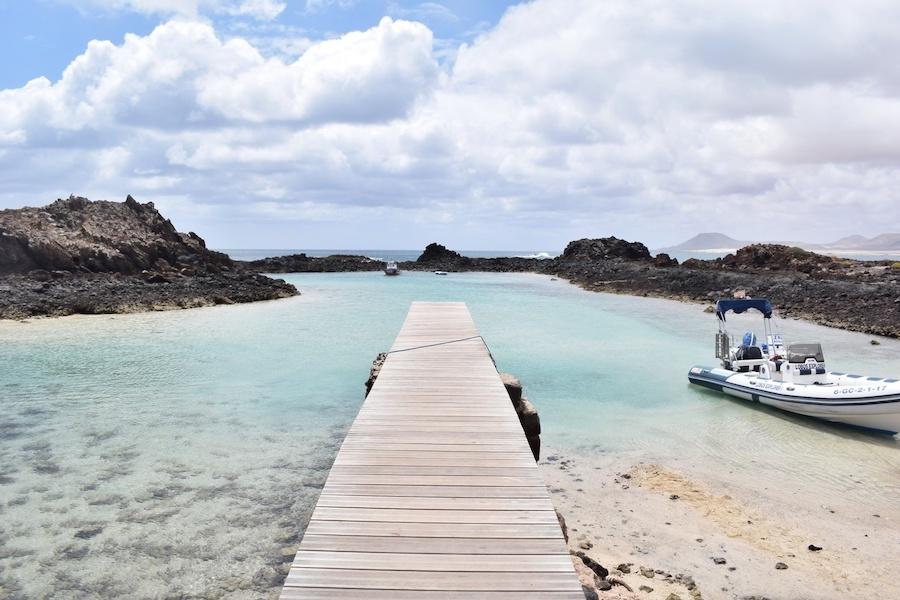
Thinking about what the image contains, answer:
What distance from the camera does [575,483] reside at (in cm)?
941

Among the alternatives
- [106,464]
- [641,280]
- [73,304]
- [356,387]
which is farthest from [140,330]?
[641,280]

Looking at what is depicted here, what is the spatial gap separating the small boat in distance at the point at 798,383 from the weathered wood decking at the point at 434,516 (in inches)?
325

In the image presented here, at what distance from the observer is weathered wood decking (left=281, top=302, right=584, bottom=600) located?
12.7 ft

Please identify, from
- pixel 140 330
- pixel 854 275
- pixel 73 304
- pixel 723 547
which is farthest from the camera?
pixel 854 275

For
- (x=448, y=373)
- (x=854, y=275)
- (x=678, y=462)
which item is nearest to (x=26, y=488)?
(x=448, y=373)

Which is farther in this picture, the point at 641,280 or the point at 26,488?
the point at 641,280

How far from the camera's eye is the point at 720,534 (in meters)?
7.61

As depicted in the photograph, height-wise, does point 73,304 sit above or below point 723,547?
above

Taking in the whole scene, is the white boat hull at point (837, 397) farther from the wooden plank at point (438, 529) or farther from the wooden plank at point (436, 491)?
the wooden plank at point (438, 529)

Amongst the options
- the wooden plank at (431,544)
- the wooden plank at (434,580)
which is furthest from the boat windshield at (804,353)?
the wooden plank at (434,580)

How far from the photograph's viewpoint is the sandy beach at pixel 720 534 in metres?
6.43

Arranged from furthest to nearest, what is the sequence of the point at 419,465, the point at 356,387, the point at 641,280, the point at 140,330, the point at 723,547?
the point at 641,280 < the point at 140,330 < the point at 356,387 < the point at 723,547 < the point at 419,465

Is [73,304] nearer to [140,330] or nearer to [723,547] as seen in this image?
[140,330]

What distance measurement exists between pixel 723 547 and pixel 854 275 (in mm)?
38056
